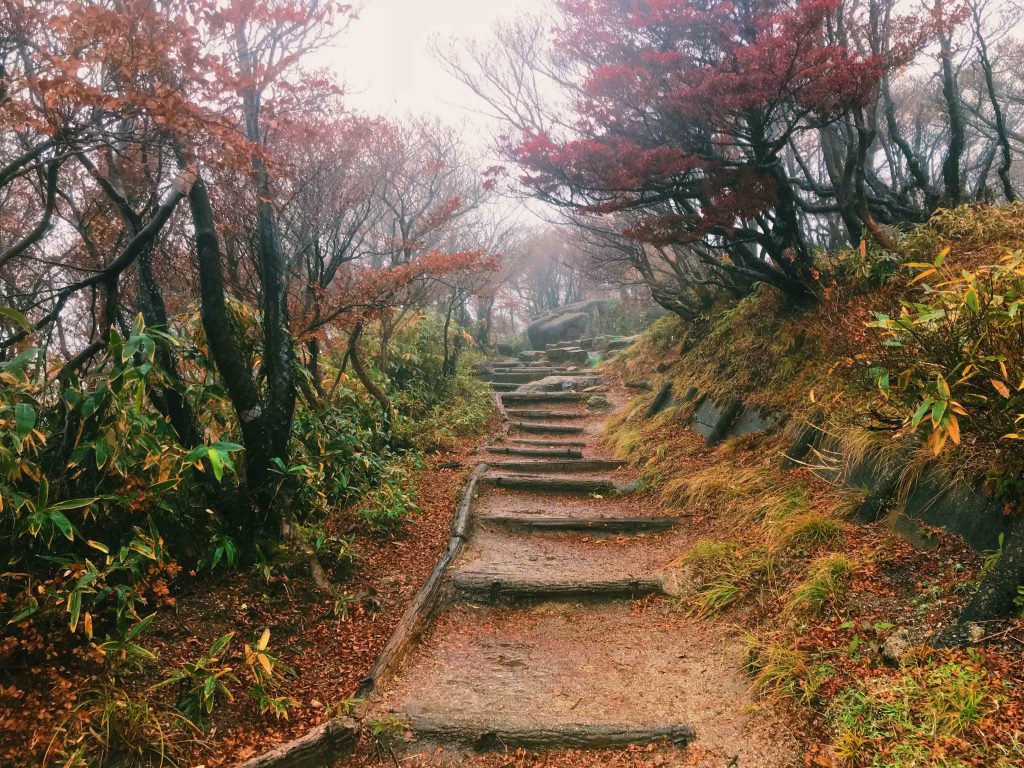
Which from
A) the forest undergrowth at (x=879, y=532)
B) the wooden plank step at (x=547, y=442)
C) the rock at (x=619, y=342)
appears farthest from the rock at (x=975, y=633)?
the rock at (x=619, y=342)

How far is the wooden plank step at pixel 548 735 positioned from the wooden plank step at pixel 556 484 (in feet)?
12.1

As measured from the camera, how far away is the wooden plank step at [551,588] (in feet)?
14.4

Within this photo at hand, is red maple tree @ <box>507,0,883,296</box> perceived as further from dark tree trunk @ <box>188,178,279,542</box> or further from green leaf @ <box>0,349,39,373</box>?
green leaf @ <box>0,349,39,373</box>

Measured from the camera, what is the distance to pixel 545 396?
11312 millimetres

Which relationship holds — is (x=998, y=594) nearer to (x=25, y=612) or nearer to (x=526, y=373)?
(x=25, y=612)

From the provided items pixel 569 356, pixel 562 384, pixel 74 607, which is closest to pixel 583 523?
pixel 74 607

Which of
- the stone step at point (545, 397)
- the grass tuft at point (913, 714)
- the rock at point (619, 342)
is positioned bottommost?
the grass tuft at point (913, 714)

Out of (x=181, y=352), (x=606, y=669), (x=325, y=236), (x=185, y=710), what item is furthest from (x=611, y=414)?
(x=185, y=710)

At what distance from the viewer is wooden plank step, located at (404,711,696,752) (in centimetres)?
290

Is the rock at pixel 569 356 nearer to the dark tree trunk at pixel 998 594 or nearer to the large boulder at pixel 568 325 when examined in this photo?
the large boulder at pixel 568 325

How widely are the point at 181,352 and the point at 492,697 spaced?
2.85 metres

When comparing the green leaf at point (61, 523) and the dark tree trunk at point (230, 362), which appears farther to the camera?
the dark tree trunk at point (230, 362)

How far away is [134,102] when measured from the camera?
8.64 ft

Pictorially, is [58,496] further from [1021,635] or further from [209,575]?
[1021,635]
